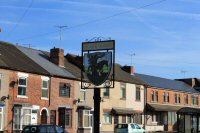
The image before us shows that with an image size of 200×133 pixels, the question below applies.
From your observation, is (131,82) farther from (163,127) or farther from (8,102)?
(8,102)

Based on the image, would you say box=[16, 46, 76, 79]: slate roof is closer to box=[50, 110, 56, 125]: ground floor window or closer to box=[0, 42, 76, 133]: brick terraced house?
box=[0, 42, 76, 133]: brick terraced house

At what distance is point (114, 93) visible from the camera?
183 ft

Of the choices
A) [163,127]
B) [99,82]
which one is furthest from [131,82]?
[99,82]

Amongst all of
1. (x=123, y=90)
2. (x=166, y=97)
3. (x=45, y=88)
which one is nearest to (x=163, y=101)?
(x=166, y=97)

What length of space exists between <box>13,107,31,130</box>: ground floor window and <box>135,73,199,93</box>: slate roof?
27.8 meters

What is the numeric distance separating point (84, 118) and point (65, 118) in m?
3.30

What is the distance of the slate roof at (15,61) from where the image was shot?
1633 inches

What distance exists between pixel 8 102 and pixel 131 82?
2274 centimetres

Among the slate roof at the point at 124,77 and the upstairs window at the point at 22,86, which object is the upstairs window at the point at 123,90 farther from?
the upstairs window at the point at 22,86

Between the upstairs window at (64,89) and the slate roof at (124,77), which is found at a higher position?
the slate roof at (124,77)

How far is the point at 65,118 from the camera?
46812mm

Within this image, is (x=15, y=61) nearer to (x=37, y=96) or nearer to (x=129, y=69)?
(x=37, y=96)

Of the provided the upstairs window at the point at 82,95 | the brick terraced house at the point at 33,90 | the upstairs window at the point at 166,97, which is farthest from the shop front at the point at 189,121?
the upstairs window at the point at 166,97

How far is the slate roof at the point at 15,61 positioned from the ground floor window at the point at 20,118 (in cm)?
373
